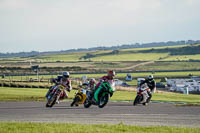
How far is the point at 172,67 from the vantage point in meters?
168

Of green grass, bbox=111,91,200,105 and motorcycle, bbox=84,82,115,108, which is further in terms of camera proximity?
green grass, bbox=111,91,200,105

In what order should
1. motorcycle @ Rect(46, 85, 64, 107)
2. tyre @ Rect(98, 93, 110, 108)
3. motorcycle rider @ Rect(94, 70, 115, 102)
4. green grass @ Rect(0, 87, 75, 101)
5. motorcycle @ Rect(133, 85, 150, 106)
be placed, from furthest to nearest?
green grass @ Rect(0, 87, 75, 101) < motorcycle @ Rect(133, 85, 150, 106) < motorcycle @ Rect(46, 85, 64, 107) < tyre @ Rect(98, 93, 110, 108) < motorcycle rider @ Rect(94, 70, 115, 102)

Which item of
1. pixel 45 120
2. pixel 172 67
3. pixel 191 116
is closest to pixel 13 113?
pixel 45 120

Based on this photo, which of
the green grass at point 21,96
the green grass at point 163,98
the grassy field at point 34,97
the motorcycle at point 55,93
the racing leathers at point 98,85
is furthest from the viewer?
the green grass at point 163,98

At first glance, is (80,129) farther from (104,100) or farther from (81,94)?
(81,94)

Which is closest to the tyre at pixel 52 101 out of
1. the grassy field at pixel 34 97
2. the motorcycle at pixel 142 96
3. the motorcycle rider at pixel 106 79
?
the motorcycle rider at pixel 106 79

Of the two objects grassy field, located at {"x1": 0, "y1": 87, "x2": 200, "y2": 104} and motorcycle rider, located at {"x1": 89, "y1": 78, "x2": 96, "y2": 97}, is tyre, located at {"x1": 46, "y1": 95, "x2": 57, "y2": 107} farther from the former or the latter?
grassy field, located at {"x1": 0, "y1": 87, "x2": 200, "y2": 104}

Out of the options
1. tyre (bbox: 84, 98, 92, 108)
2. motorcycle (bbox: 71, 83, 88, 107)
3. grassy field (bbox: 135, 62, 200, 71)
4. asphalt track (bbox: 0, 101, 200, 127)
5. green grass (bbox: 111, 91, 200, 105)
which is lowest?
grassy field (bbox: 135, 62, 200, 71)

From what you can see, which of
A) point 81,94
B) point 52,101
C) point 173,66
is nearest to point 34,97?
point 52,101

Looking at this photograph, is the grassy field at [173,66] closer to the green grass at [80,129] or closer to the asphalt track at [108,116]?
the asphalt track at [108,116]

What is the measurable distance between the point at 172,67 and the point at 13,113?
14949cm

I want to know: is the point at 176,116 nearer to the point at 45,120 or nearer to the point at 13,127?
the point at 45,120

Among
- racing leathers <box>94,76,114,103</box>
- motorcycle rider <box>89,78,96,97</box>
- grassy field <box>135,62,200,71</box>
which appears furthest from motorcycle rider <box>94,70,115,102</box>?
grassy field <box>135,62,200,71</box>

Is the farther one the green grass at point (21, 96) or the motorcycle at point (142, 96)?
the green grass at point (21, 96)
